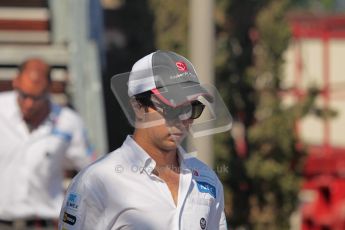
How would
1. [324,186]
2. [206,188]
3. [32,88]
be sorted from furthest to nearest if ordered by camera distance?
[324,186]
[32,88]
[206,188]

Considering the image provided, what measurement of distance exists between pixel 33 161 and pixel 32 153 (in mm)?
49

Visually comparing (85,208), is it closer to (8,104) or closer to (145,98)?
(145,98)

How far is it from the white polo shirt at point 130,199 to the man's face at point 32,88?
328cm

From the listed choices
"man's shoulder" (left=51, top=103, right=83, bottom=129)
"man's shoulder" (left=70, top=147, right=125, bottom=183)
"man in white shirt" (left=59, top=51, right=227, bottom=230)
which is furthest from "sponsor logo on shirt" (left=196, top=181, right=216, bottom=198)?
"man's shoulder" (left=51, top=103, right=83, bottom=129)

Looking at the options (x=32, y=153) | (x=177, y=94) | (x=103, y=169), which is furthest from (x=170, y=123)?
(x=32, y=153)

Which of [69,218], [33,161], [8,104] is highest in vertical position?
[69,218]

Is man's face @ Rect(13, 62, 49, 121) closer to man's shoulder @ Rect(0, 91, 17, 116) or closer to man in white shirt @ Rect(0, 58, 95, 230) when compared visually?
man in white shirt @ Rect(0, 58, 95, 230)

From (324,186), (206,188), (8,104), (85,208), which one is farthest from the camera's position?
(324,186)

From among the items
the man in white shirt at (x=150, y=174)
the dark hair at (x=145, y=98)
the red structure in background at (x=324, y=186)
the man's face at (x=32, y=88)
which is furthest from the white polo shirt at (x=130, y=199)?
the red structure in background at (x=324, y=186)

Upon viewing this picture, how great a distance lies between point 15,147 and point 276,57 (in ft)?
15.0

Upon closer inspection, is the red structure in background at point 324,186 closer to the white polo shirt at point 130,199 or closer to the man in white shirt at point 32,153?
the man in white shirt at point 32,153

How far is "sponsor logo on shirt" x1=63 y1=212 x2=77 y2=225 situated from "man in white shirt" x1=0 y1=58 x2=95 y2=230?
337 centimetres

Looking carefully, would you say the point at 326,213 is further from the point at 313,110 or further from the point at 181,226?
the point at 181,226

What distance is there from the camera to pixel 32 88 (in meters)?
7.12
